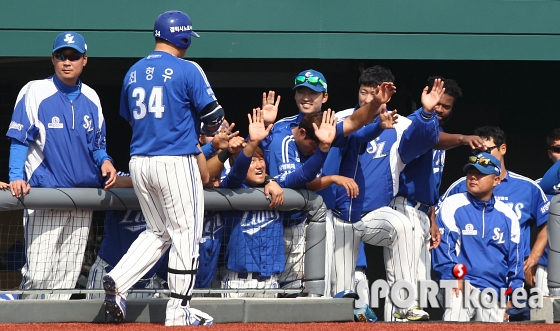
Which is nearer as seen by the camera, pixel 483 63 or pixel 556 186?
pixel 556 186

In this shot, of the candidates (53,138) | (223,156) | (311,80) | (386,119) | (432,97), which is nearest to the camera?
(53,138)

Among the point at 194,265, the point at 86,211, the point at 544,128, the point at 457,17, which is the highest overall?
the point at 457,17

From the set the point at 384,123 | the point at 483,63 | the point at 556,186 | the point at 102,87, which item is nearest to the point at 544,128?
the point at 483,63

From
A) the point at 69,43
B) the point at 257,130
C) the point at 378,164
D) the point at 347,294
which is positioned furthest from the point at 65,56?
the point at 347,294

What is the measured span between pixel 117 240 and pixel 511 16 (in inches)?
123

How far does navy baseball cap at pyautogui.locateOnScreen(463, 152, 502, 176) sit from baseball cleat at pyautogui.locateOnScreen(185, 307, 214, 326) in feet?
6.77

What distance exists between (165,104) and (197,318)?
3.39ft

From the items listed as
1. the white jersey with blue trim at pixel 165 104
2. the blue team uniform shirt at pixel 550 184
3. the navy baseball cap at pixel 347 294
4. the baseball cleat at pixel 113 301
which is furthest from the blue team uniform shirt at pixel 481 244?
the baseball cleat at pixel 113 301

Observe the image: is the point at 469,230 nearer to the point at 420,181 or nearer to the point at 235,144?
the point at 420,181

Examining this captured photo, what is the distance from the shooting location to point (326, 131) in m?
4.39

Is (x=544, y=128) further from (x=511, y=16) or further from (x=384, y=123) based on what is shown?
(x=384, y=123)

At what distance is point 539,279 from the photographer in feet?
18.1
